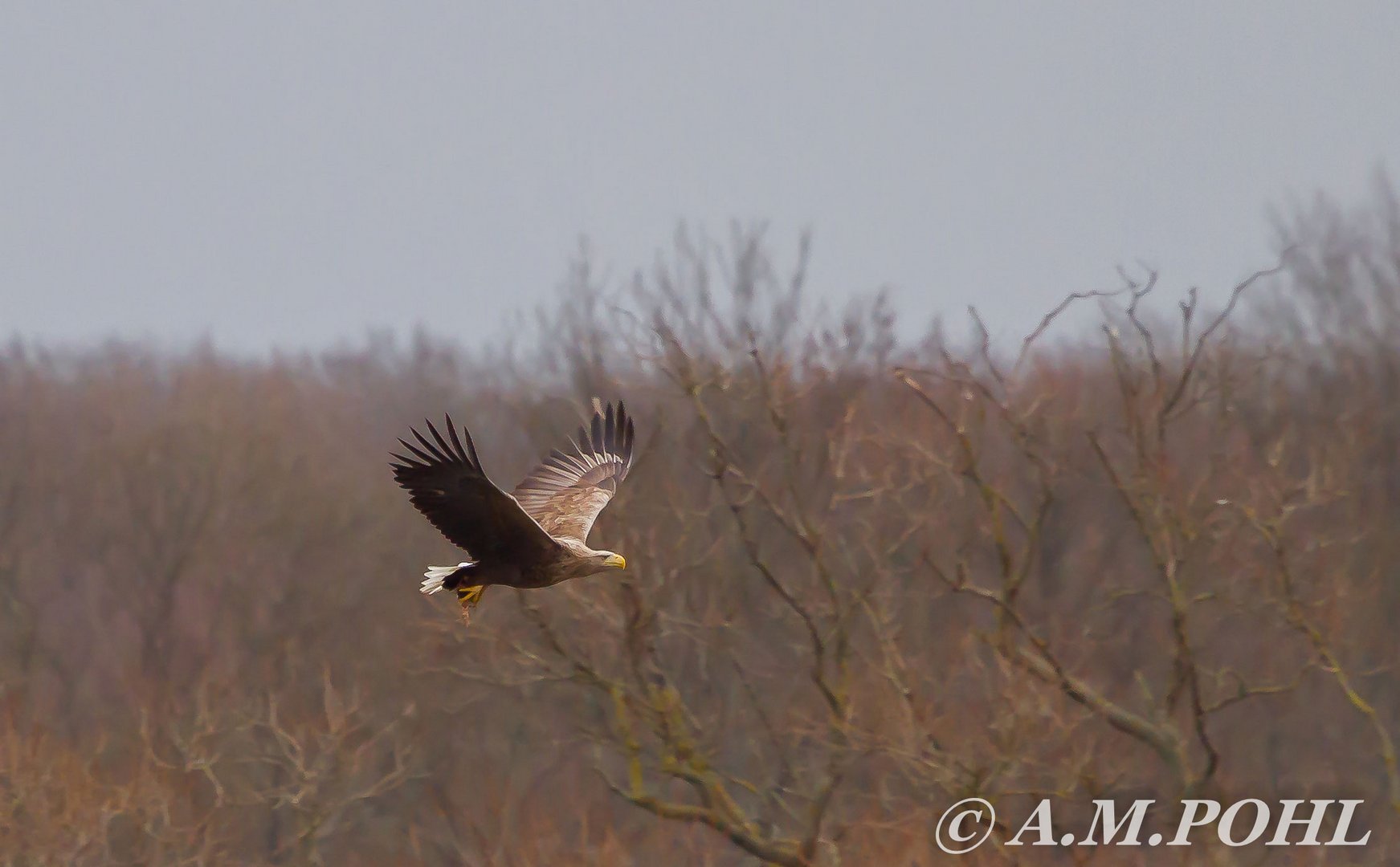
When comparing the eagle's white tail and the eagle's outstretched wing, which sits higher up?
the eagle's outstretched wing

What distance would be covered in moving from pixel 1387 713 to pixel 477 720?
15.0m

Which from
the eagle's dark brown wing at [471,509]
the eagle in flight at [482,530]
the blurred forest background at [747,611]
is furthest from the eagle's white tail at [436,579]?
the blurred forest background at [747,611]

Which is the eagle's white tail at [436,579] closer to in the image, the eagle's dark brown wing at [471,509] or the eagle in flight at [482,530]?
the eagle in flight at [482,530]

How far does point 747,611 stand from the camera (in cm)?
2862

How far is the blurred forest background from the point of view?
2042cm

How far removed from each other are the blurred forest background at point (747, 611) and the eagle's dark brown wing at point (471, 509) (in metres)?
7.18

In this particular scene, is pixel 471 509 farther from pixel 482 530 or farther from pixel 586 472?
pixel 586 472

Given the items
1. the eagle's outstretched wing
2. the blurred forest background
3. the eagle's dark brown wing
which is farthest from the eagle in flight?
the blurred forest background

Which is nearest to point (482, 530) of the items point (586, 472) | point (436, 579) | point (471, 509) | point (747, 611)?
point (471, 509)

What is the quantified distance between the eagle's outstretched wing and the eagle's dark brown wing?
163 centimetres

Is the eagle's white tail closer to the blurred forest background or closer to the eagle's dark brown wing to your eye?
the eagle's dark brown wing

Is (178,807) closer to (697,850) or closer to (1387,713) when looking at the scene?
(697,850)

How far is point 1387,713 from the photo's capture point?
3081 centimetres

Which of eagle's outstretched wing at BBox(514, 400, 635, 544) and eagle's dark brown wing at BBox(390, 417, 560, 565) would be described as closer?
eagle's dark brown wing at BBox(390, 417, 560, 565)
